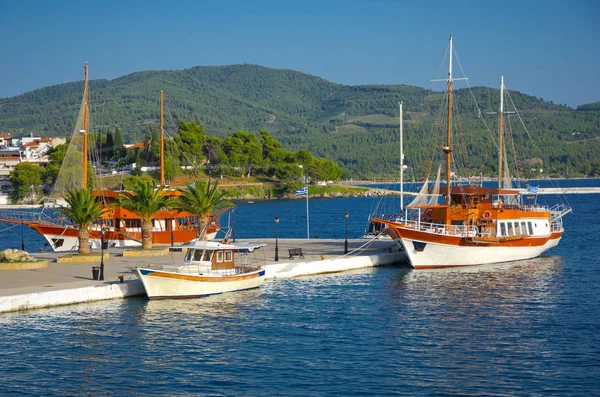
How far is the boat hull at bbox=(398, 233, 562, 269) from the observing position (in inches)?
2066

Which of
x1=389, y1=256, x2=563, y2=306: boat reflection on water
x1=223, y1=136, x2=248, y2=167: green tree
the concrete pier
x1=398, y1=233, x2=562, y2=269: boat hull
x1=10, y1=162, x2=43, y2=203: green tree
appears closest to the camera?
the concrete pier

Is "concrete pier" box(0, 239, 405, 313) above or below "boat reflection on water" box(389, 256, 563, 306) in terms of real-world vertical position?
above

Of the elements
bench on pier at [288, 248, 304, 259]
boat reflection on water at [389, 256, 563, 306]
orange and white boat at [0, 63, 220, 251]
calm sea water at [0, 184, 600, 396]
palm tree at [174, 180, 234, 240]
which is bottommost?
calm sea water at [0, 184, 600, 396]

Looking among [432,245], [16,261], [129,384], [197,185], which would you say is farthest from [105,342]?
[432,245]

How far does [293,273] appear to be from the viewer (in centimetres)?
4750

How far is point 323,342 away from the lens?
32031 mm

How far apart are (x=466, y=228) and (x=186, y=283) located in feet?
73.8

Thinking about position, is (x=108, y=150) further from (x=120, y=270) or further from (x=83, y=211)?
(x=120, y=270)

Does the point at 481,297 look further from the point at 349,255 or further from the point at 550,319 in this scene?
the point at 349,255

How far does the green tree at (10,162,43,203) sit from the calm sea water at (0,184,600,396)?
120837mm

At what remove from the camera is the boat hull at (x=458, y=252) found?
52469mm

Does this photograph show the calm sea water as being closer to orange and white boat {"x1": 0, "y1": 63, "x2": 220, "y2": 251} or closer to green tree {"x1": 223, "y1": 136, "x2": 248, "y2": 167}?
orange and white boat {"x1": 0, "y1": 63, "x2": 220, "y2": 251}

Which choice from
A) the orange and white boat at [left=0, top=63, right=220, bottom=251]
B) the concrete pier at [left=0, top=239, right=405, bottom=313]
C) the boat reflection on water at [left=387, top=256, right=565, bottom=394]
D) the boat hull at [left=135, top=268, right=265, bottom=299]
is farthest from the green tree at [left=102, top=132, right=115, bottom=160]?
the boat hull at [left=135, top=268, right=265, bottom=299]

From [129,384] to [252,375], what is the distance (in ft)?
13.4
